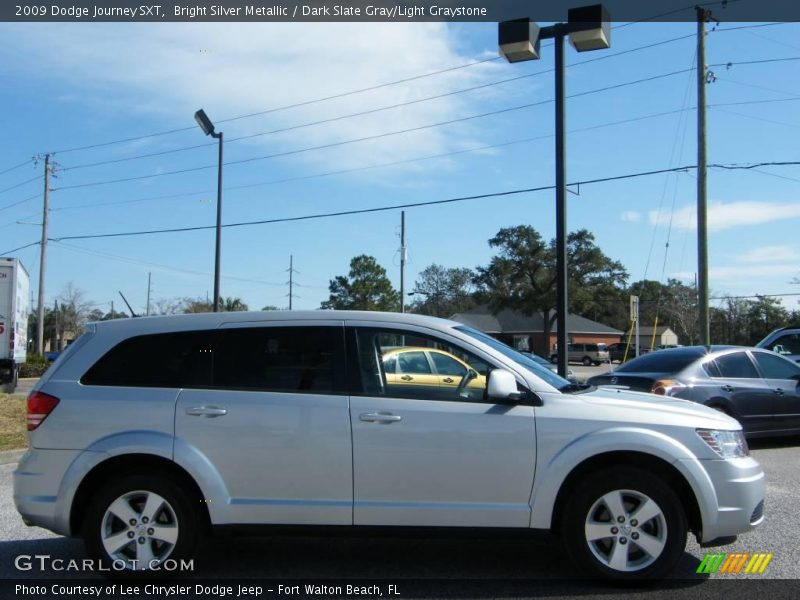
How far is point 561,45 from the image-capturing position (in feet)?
34.0

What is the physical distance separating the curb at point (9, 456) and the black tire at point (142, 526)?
5490 mm

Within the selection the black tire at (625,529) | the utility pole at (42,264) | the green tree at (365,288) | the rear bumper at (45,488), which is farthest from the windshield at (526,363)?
the green tree at (365,288)

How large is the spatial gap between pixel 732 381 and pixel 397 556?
6.47m

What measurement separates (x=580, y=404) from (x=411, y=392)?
1.13 meters

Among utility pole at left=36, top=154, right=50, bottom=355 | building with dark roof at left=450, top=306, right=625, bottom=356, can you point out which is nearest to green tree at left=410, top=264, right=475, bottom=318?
building with dark roof at left=450, top=306, right=625, bottom=356

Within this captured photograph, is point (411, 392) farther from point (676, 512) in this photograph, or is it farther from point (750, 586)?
point (750, 586)

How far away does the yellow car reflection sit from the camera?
4.95m

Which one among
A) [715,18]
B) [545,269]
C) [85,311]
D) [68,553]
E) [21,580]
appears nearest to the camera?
[21,580]

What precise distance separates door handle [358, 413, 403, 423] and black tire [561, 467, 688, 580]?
1.26 metres

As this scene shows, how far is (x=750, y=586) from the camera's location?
183 inches

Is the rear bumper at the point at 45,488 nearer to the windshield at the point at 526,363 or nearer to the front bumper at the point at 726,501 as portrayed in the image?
the windshield at the point at 526,363

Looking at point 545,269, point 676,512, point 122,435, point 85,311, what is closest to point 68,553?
point 122,435

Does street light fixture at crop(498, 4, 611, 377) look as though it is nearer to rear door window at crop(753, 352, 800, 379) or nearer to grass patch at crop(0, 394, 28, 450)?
rear door window at crop(753, 352, 800, 379)

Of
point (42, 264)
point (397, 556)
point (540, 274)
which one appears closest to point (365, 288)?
point (540, 274)
